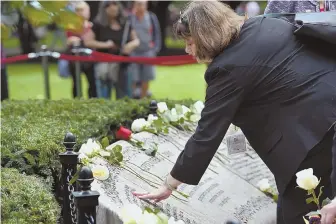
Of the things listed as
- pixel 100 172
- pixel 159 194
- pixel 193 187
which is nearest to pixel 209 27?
pixel 159 194

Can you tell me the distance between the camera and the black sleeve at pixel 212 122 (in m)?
3.30

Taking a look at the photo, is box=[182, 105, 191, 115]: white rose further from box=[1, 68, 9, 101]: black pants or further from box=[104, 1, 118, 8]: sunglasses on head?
box=[104, 1, 118, 8]: sunglasses on head

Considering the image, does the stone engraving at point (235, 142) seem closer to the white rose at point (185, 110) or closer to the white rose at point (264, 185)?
the white rose at point (264, 185)

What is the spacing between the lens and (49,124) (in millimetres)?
4852

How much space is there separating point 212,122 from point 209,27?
17.7 inches

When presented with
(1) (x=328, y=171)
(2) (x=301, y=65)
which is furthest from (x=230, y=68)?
(1) (x=328, y=171)

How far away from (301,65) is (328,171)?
532mm

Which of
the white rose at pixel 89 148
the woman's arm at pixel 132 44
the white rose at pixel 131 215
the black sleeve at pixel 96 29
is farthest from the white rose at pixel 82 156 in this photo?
the woman's arm at pixel 132 44

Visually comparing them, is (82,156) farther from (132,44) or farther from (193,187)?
(132,44)

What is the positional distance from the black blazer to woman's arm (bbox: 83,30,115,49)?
6828mm

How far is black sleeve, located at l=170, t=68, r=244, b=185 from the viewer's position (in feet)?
10.8

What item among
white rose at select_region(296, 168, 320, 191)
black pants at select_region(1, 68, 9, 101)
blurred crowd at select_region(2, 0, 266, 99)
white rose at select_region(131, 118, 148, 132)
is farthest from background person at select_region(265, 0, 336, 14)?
black pants at select_region(1, 68, 9, 101)

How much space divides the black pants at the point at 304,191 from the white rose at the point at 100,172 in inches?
36.7

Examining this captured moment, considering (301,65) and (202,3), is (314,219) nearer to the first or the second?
(301,65)
